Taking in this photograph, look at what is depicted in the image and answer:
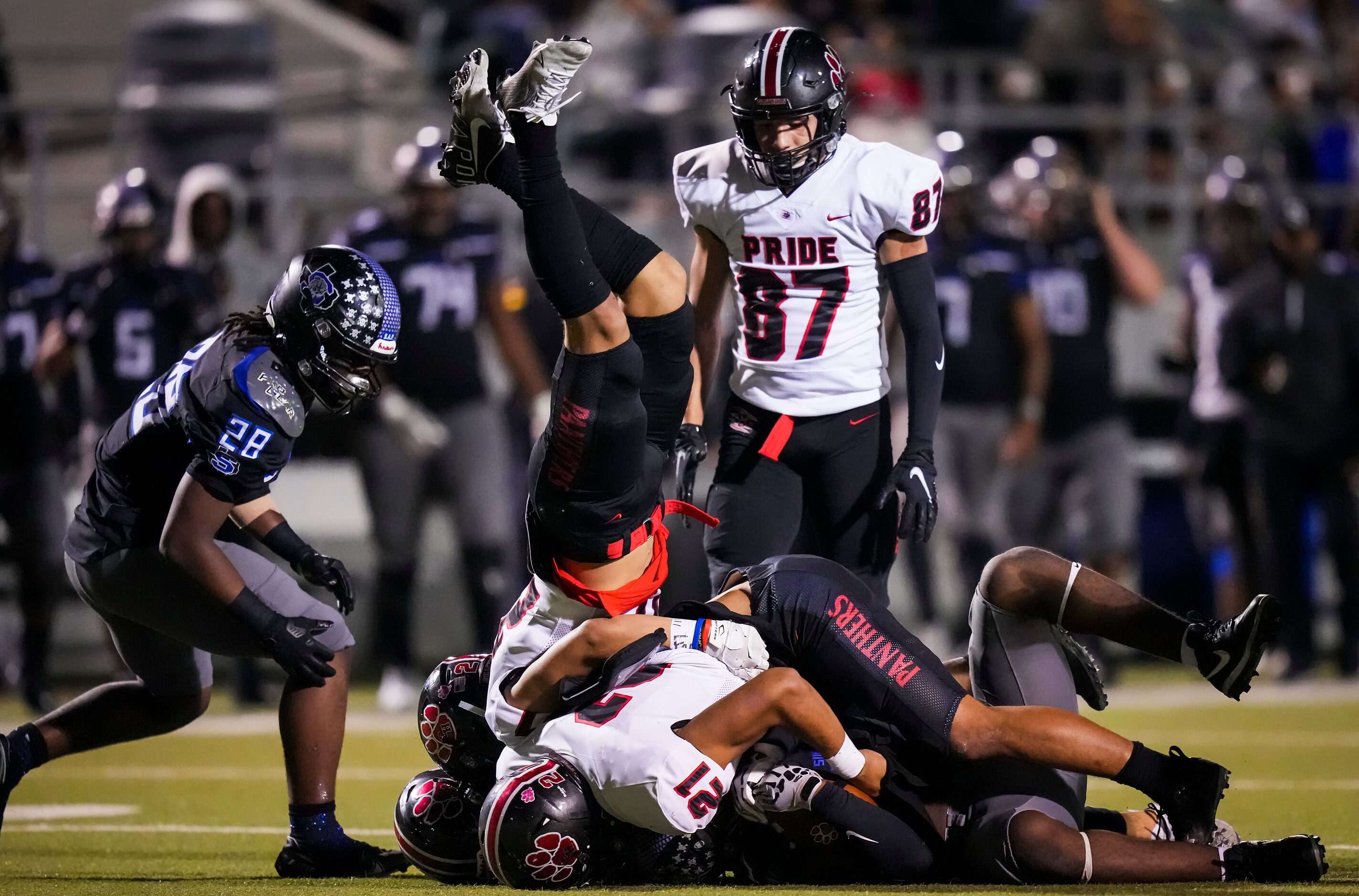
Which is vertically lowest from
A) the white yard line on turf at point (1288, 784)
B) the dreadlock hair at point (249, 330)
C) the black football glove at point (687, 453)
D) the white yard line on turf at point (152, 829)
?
the white yard line on turf at point (1288, 784)

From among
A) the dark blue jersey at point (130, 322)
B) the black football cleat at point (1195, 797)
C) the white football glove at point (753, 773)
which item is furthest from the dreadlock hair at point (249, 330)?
the dark blue jersey at point (130, 322)

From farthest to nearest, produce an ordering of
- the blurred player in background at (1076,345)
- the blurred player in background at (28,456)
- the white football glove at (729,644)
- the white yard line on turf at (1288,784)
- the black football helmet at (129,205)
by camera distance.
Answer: the blurred player in background at (1076,345) < the blurred player in background at (28,456) < the black football helmet at (129,205) < the white yard line on turf at (1288,784) < the white football glove at (729,644)

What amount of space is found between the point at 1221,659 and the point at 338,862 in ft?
6.74

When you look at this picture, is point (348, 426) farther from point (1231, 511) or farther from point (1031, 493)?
point (1231, 511)

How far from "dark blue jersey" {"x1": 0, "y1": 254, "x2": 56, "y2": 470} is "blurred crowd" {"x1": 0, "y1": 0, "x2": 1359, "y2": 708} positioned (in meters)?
0.01

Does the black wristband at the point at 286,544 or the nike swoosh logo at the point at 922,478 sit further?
the nike swoosh logo at the point at 922,478

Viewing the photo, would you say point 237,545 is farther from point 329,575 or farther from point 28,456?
point 28,456

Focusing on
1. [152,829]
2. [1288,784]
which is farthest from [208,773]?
[1288,784]

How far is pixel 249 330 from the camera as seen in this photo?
452 centimetres

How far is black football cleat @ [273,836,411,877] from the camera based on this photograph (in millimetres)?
4273

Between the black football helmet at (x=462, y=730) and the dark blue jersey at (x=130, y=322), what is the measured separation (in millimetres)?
4076

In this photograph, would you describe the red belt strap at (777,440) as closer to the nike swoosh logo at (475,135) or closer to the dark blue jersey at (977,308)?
the nike swoosh logo at (475,135)

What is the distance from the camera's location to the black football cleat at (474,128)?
3885mm

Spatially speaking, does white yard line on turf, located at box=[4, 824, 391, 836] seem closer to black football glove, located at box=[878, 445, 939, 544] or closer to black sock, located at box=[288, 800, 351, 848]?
black sock, located at box=[288, 800, 351, 848]
